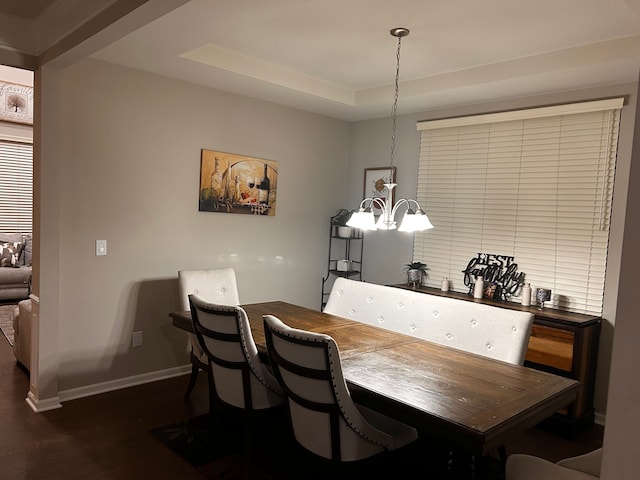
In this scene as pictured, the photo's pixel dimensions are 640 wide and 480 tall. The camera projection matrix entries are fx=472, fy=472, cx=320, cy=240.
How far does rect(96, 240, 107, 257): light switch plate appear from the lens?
3.38 m

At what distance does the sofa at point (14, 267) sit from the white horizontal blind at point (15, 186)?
0.32m

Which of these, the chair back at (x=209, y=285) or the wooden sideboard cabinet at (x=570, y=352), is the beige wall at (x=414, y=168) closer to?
the wooden sideboard cabinet at (x=570, y=352)

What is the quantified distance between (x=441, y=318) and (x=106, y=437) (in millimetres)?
2149

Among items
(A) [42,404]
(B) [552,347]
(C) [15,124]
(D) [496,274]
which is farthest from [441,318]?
(C) [15,124]

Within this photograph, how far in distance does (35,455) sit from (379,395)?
201 centimetres

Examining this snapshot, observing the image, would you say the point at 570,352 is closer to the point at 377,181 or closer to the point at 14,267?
the point at 377,181

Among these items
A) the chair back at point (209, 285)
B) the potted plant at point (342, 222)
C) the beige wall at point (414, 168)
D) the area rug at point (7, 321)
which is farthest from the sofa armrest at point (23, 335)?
the beige wall at point (414, 168)

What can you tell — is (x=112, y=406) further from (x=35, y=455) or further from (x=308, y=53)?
(x=308, y=53)

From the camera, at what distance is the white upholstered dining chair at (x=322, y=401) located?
185 centimetres

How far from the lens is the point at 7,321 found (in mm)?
5371

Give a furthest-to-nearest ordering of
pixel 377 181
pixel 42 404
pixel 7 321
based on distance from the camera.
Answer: pixel 7 321, pixel 377 181, pixel 42 404

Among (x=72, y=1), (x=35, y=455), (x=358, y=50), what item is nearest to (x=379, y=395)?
(x=35, y=455)

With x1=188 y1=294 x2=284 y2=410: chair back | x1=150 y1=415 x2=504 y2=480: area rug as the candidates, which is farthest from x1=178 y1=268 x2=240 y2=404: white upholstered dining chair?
x1=188 y1=294 x2=284 y2=410: chair back

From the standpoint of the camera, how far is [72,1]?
102 inches
